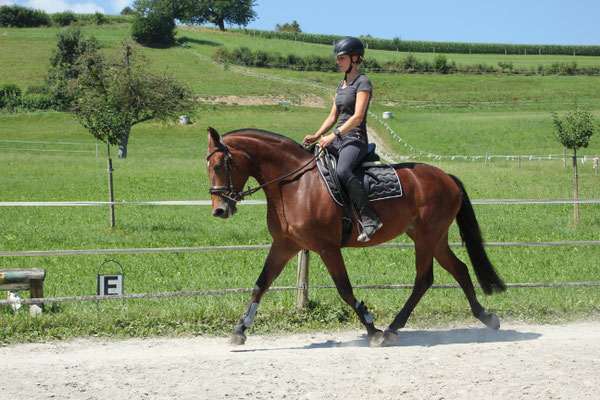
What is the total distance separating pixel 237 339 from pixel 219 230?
31.2 ft

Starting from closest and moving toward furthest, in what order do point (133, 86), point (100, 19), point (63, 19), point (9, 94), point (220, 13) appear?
point (133, 86)
point (9, 94)
point (63, 19)
point (100, 19)
point (220, 13)

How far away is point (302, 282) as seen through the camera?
740cm

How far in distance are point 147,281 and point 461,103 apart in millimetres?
57393

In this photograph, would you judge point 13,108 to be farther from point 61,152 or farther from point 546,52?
point 546,52

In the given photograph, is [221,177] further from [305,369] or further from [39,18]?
[39,18]

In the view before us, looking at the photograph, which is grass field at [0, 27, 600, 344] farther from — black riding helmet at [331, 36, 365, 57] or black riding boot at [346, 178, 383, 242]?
black riding helmet at [331, 36, 365, 57]

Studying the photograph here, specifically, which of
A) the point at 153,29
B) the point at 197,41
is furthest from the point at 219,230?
the point at 197,41

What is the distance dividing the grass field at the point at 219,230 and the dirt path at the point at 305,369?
65 centimetres

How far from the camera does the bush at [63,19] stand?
102 meters

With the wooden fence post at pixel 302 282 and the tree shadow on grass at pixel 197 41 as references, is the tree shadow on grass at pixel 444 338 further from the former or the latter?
the tree shadow on grass at pixel 197 41

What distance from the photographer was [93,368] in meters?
5.25

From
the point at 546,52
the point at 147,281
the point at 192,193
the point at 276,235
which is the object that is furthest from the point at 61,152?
the point at 546,52

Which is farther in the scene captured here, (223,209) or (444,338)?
(444,338)

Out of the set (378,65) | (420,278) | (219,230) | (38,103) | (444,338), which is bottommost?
(219,230)
